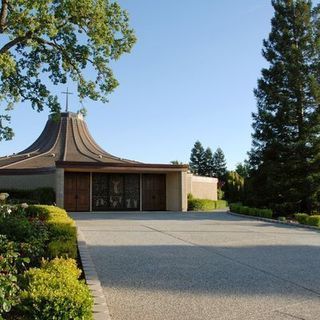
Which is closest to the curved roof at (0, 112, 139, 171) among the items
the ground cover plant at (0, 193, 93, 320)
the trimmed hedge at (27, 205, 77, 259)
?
the trimmed hedge at (27, 205, 77, 259)

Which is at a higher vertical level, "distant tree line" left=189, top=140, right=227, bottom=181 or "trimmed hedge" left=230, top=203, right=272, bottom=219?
"distant tree line" left=189, top=140, right=227, bottom=181

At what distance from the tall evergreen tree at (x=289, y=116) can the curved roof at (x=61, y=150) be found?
9.61 metres

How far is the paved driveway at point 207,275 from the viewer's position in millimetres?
5672

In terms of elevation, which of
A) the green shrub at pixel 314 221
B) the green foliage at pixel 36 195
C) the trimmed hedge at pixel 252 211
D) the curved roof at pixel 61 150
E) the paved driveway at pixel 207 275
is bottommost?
the paved driveway at pixel 207 275

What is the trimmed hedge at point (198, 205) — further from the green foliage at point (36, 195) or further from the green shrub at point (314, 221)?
the green shrub at point (314, 221)

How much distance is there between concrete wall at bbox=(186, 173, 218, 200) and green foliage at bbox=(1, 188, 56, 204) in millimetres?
10104

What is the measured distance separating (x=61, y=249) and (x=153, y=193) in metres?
20.2

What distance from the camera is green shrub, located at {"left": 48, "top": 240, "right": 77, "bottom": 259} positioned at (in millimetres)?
8023

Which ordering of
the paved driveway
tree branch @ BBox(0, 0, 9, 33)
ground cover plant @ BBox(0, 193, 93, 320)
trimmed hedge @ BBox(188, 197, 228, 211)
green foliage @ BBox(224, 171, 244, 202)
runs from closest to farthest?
ground cover plant @ BBox(0, 193, 93, 320), the paved driveway, tree branch @ BBox(0, 0, 9, 33), trimmed hedge @ BBox(188, 197, 228, 211), green foliage @ BBox(224, 171, 244, 202)

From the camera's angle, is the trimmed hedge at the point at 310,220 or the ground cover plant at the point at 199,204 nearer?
the trimmed hedge at the point at 310,220

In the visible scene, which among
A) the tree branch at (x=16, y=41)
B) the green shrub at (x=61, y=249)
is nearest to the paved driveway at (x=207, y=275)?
the green shrub at (x=61, y=249)

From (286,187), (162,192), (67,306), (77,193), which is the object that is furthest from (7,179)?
(67,306)

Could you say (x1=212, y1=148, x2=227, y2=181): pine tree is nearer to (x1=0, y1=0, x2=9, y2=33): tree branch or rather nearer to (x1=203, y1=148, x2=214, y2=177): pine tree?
(x1=203, y1=148, x2=214, y2=177): pine tree

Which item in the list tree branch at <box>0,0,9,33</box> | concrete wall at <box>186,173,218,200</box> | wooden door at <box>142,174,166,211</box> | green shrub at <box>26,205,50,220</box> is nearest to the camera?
tree branch at <box>0,0,9,33</box>
